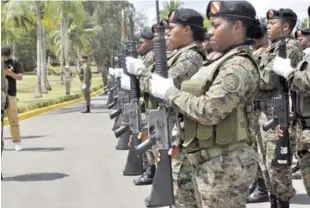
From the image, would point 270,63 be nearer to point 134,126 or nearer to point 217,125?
point 134,126

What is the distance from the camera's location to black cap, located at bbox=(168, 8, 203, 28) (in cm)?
406

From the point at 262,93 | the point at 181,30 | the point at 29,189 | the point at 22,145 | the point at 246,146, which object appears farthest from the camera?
the point at 22,145

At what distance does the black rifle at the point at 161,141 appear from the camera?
3.42 metres

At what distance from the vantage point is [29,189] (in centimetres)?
663

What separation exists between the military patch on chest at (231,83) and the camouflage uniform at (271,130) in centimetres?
210

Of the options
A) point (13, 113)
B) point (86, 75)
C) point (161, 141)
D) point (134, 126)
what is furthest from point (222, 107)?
point (86, 75)

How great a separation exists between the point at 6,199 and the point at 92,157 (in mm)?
2805

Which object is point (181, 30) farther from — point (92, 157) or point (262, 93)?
point (92, 157)

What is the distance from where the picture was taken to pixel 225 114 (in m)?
2.81

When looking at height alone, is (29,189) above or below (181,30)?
below

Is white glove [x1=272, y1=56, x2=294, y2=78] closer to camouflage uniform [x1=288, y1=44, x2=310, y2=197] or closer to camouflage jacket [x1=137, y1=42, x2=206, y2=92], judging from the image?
camouflage uniform [x1=288, y1=44, x2=310, y2=197]

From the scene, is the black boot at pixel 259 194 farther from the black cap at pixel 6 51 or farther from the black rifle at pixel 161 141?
the black cap at pixel 6 51

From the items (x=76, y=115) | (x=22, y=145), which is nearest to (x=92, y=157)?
(x=22, y=145)

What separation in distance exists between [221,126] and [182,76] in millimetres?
1193
